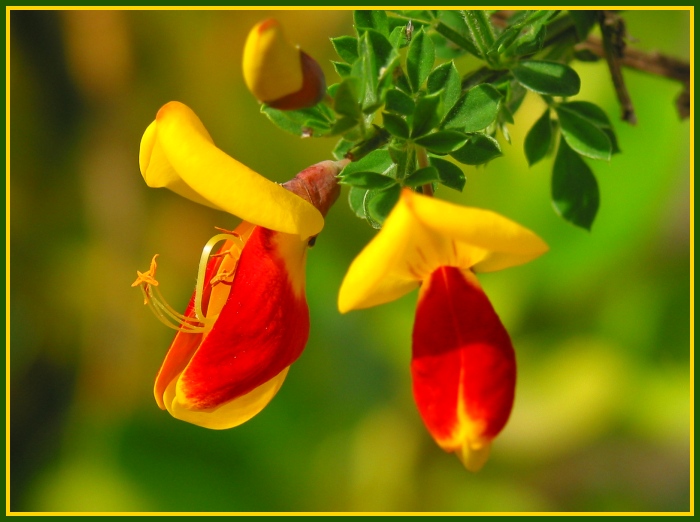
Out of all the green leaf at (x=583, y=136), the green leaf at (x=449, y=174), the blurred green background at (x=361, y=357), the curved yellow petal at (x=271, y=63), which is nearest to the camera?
the curved yellow petal at (x=271, y=63)

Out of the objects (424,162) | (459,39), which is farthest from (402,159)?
(459,39)

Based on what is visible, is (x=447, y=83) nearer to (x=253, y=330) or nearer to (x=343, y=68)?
(x=343, y=68)

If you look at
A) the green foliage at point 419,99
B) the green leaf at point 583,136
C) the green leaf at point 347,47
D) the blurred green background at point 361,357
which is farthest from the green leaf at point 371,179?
the blurred green background at point 361,357

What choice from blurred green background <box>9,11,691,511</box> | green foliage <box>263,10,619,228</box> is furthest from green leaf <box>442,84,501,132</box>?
blurred green background <box>9,11,691,511</box>

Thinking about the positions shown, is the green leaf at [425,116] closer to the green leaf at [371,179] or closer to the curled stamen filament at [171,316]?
the green leaf at [371,179]

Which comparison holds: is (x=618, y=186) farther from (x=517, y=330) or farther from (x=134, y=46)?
(x=134, y=46)

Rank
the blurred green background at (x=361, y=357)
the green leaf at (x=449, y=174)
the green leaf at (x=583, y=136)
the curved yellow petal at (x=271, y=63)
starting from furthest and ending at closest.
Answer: the blurred green background at (x=361, y=357)
the green leaf at (x=583, y=136)
the green leaf at (x=449, y=174)
the curved yellow petal at (x=271, y=63)

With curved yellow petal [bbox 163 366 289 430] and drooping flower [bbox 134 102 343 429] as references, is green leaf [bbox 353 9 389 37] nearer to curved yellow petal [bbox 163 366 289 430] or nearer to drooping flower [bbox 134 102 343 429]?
drooping flower [bbox 134 102 343 429]
